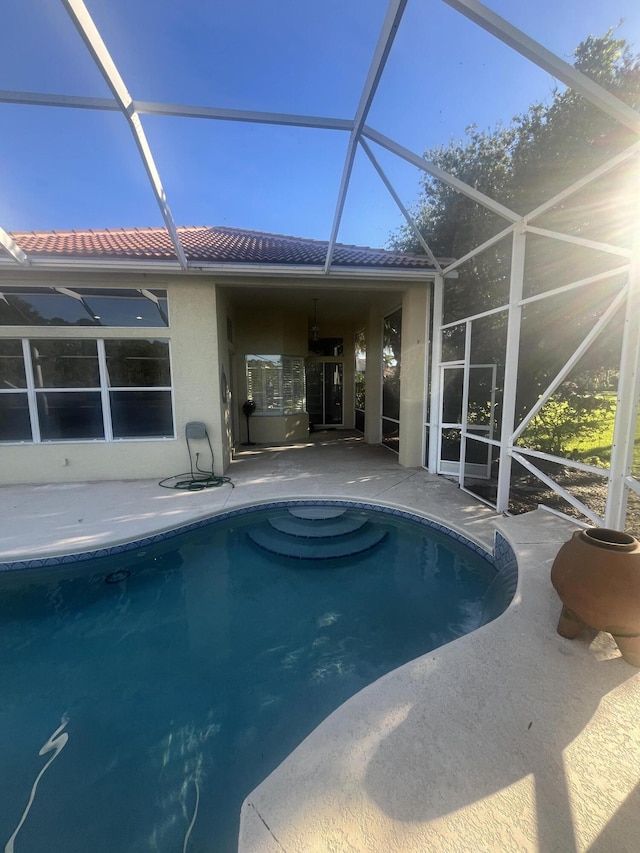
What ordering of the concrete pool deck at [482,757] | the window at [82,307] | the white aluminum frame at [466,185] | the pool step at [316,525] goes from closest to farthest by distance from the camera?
1. the concrete pool deck at [482,757]
2. the white aluminum frame at [466,185]
3. the pool step at [316,525]
4. the window at [82,307]

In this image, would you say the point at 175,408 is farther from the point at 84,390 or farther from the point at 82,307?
the point at 82,307

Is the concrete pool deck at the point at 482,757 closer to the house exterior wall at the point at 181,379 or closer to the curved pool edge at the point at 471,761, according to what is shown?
the curved pool edge at the point at 471,761

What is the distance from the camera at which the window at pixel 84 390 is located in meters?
6.60

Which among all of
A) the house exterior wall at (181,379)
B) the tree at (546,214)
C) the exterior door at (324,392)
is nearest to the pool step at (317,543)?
the house exterior wall at (181,379)

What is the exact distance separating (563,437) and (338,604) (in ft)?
22.4

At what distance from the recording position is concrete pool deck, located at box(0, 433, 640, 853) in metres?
1.32

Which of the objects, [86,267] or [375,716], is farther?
[86,267]

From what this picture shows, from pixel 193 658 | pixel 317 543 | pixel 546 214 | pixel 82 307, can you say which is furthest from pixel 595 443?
pixel 82 307

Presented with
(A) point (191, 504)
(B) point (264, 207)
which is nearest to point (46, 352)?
(A) point (191, 504)

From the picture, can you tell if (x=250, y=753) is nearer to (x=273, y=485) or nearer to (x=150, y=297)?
(x=273, y=485)

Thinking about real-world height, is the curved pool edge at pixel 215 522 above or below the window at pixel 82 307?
below

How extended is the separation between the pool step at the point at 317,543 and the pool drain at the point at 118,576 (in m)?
1.55

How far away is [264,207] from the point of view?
222 inches

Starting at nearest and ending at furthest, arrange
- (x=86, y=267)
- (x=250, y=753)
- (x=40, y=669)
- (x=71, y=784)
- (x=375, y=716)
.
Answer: (x=375, y=716) → (x=71, y=784) → (x=250, y=753) → (x=40, y=669) → (x=86, y=267)
